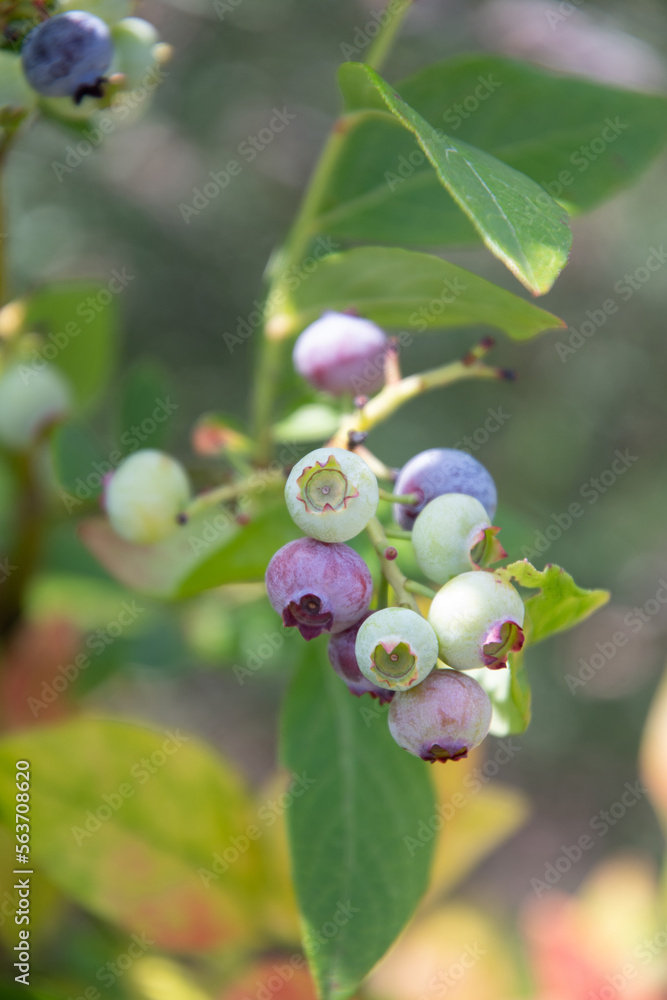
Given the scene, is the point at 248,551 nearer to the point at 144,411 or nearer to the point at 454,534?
the point at 454,534

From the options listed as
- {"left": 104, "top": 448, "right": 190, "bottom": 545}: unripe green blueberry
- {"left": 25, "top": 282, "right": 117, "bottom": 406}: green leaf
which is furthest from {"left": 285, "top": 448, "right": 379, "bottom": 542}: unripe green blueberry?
{"left": 25, "top": 282, "right": 117, "bottom": 406}: green leaf

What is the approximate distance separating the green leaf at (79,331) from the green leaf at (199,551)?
0.33 meters

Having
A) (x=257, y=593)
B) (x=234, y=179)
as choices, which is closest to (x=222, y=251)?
(x=234, y=179)

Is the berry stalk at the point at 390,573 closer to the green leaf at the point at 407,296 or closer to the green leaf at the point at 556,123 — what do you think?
the green leaf at the point at 407,296

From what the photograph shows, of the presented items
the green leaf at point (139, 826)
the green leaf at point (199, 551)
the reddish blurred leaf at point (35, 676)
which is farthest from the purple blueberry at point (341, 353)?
the reddish blurred leaf at point (35, 676)

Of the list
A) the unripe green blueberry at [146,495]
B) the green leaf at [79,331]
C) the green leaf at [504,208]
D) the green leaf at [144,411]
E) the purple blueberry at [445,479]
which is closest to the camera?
the green leaf at [504,208]

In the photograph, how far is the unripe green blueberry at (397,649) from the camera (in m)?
0.54

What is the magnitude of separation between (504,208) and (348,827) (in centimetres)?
53

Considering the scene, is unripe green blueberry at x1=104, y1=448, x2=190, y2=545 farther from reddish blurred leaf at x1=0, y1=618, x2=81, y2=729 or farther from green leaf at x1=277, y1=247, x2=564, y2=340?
reddish blurred leaf at x1=0, y1=618, x2=81, y2=729

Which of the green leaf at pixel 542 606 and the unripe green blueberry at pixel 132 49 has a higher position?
the unripe green blueberry at pixel 132 49

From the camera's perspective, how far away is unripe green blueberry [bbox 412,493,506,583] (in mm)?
592

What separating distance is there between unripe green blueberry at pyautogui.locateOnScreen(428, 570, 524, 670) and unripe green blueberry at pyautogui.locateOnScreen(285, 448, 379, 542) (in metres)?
0.08

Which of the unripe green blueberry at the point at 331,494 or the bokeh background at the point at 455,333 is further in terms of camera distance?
the bokeh background at the point at 455,333

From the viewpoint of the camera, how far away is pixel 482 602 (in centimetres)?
54
